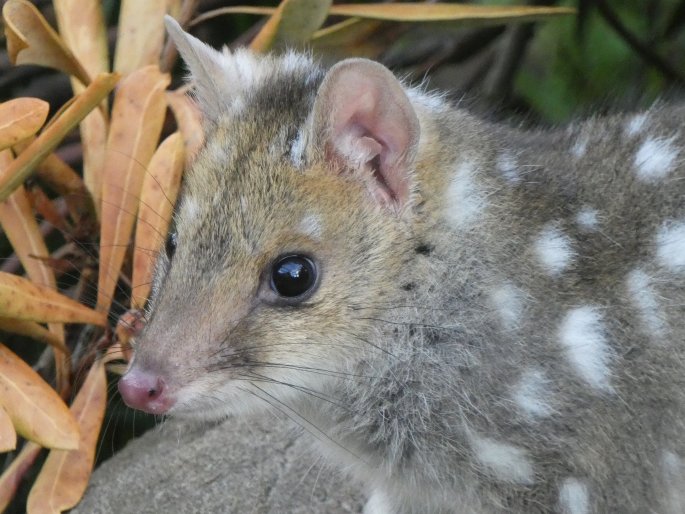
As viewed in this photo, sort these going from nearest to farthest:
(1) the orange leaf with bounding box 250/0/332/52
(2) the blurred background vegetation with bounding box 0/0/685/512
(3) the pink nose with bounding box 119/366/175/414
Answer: (3) the pink nose with bounding box 119/366/175/414, (1) the orange leaf with bounding box 250/0/332/52, (2) the blurred background vegetation with bounding box 0/0/685/512

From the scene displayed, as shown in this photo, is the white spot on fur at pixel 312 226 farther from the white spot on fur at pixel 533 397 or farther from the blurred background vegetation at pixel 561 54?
the blurred background vegetation at pixel 561 54

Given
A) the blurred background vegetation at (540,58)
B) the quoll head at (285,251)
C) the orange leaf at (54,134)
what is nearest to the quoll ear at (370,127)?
the quoll head at (285,251)

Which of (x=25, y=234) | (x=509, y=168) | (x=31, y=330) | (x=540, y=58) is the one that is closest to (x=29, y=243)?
(x=25, y=234)

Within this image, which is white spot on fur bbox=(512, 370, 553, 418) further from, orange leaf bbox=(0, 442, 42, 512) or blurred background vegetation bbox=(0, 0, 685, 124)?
blurred background vegetation bbox=(0, 0, 685, 124)

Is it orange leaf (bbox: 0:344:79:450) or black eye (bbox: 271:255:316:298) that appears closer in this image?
black eye (bbox: 271:255:316:298)

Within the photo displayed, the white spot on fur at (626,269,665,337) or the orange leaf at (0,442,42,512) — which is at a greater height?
the white spot on fur at (626,269,665,337)

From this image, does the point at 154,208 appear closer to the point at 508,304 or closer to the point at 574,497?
the point at 508,304

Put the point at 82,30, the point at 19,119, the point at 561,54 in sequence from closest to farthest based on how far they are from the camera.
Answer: the point at 19,119 → the point at 82,30 → the point at 561,54

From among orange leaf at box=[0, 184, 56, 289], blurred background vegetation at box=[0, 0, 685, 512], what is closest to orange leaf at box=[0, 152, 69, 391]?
orange leaf at box=[0, 184, 56, 289]
